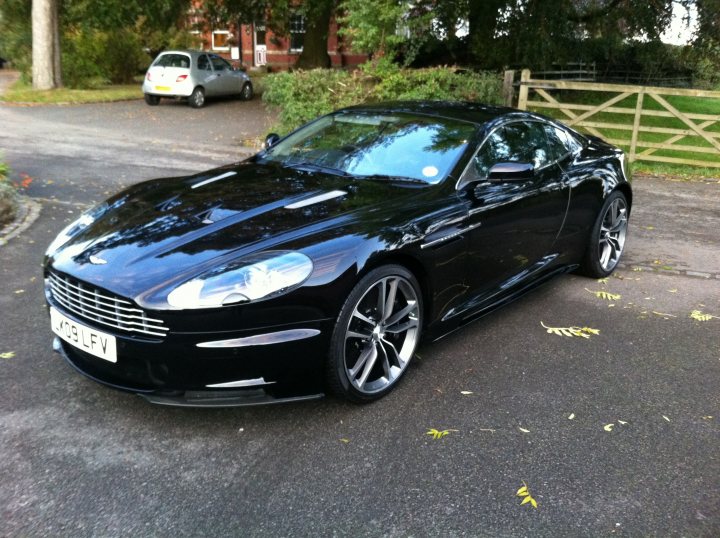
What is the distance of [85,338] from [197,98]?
1762 centimetres

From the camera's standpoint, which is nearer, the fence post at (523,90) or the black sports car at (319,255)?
the black sports car at (319,255)

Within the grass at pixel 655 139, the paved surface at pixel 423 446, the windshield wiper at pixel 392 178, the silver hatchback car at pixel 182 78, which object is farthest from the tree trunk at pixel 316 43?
Result: the paved surface at pixel 423 446

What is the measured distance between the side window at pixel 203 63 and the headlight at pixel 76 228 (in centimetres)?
1701

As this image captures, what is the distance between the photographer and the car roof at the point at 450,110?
4484 mm

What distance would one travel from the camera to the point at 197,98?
1944 centimetres

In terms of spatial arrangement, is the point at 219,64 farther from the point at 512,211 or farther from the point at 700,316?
the point at 700,316

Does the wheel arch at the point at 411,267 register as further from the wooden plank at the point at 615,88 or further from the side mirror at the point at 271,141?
the wooden plank at the point at 615,88

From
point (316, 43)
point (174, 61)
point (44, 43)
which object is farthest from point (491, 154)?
point (316, 43)

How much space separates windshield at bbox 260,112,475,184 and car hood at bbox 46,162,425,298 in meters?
0.20

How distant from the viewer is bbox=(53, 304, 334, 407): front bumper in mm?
2840

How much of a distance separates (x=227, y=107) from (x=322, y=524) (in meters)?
18.8

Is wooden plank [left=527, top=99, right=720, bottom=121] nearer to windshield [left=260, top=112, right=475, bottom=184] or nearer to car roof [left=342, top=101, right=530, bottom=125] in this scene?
car roof [left=342, top=101, right=530, bottom=125]

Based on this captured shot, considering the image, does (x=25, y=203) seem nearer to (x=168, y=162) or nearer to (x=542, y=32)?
(x=168, y=162)

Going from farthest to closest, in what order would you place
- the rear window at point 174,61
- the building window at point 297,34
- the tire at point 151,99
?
the building window at point 297,34 < the tire at point 151,99 < the rear window at point 174,61
